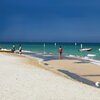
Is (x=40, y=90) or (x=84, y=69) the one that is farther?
(x=84, y=69)

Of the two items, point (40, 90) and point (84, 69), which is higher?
point (40, 90)

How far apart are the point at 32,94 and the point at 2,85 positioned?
2251 mm

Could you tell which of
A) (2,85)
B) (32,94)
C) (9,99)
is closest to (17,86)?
(2,85)

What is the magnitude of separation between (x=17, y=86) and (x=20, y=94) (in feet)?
6.26

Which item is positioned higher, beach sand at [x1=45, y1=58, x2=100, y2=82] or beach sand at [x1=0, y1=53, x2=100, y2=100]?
beach sand at [x1=0, y1=53, x2=100, y2=100]

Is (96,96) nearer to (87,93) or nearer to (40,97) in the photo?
(87,93)

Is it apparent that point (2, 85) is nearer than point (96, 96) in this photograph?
No

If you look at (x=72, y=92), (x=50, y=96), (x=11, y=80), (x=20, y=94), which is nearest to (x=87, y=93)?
(x=72, y=92)

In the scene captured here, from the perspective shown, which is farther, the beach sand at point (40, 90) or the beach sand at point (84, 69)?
the beach sand at point (84, 69)

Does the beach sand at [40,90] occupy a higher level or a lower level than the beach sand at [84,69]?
higher

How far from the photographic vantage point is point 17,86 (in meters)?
15.9

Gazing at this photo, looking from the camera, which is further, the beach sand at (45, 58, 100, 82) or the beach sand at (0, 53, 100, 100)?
the beach sand at (45, 58, 100, 82)

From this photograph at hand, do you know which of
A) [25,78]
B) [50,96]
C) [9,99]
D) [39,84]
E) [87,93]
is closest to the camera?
[9,99]

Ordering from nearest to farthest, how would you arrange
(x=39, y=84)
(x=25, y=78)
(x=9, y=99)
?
1. (x=9, y=99)
2. (x=39, y=84)
3. (x=25, y=78)
